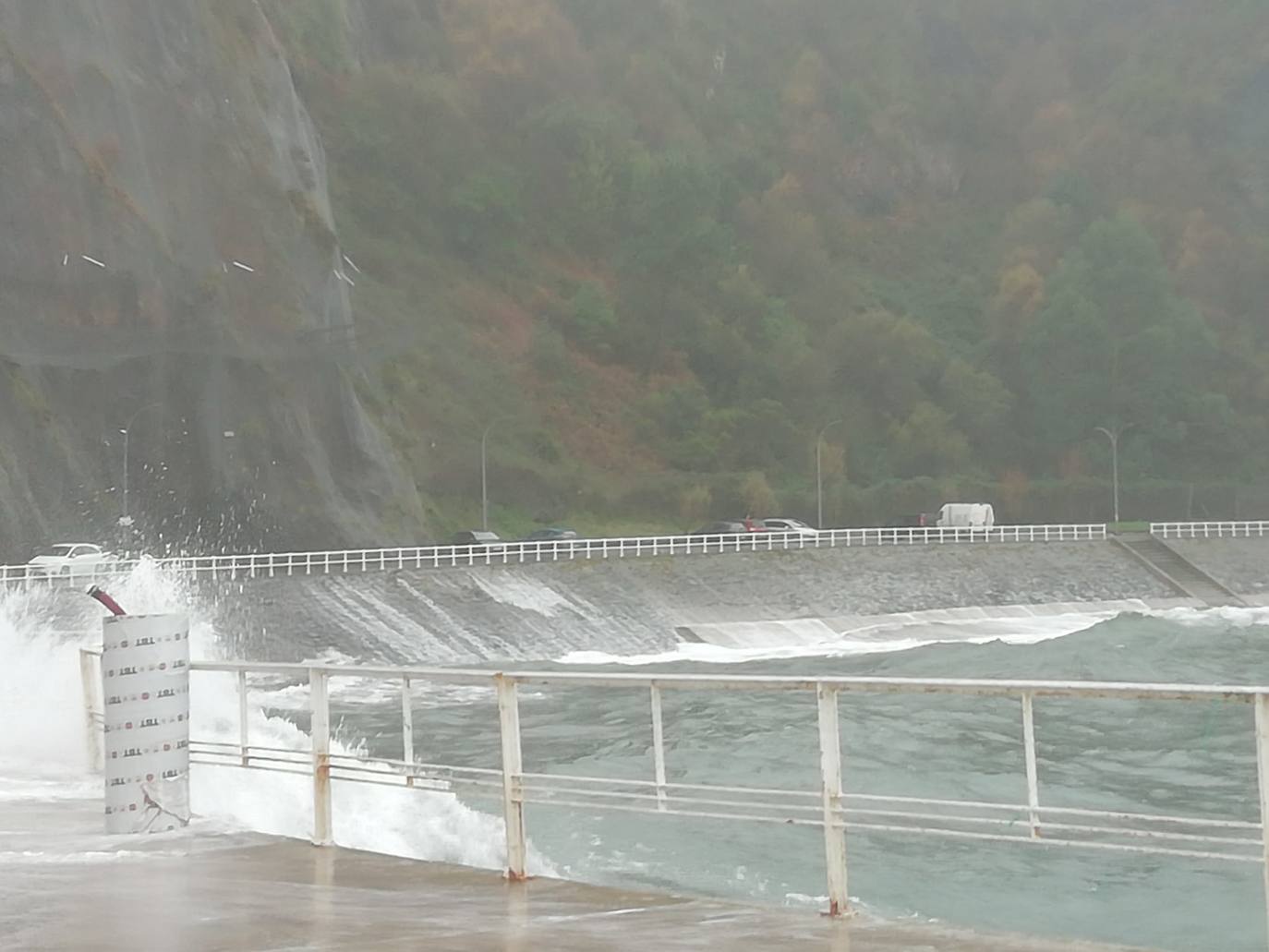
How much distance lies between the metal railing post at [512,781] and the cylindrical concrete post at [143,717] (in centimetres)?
298

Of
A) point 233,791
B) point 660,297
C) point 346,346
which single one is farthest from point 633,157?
point 233,791

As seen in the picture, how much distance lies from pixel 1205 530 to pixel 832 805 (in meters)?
82.4

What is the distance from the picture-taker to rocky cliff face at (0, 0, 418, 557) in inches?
2419

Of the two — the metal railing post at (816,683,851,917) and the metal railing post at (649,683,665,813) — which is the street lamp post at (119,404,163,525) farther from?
→ the metal railing post at (816,683,851,917)

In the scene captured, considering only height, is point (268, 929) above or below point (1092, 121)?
below

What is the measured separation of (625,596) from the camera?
61438 mm

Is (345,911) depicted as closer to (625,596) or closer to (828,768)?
(828,768)

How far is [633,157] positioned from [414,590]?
79.5 m

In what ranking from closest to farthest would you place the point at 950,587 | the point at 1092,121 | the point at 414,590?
the point at 414,590 < the point at 950,587 < the point at 1092,121

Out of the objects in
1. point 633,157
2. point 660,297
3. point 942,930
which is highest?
point 633,157

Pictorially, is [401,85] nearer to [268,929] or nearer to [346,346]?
[346,346]

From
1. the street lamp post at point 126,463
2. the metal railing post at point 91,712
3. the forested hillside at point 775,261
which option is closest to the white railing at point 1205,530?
the forested hillside at point 775,261

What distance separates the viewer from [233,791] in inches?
628

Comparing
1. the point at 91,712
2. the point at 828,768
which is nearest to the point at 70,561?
the point at 91,712
